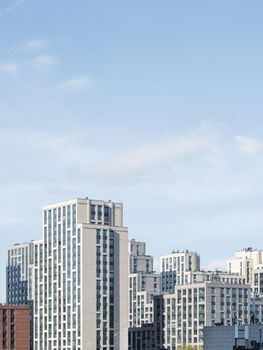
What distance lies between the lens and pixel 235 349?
19988 centimetres

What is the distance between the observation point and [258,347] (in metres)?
193

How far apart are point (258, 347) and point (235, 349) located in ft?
26.5
